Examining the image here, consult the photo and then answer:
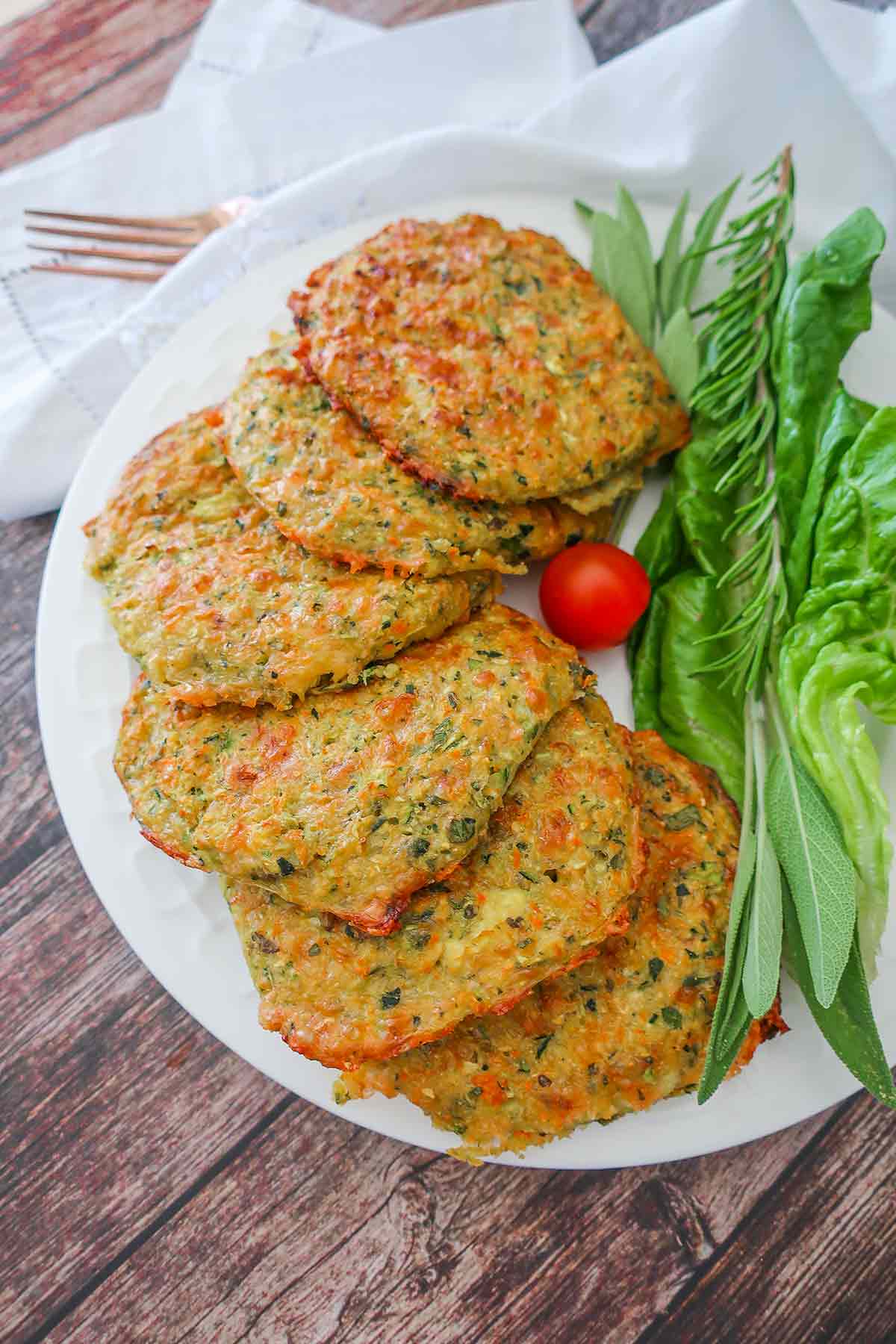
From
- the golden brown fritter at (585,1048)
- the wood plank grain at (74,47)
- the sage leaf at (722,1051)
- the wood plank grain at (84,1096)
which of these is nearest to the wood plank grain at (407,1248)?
the wood plank grain at (84,1096)

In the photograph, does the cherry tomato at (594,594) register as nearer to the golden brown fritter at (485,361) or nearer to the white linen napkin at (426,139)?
the golden brown fritter at (485,361)

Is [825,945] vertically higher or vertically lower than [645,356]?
lower

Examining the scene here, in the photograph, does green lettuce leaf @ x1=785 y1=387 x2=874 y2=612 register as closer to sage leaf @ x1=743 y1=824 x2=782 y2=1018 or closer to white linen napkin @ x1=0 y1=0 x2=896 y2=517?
sage leaf @ x1=743 y1=824 x2=782 y2=1018

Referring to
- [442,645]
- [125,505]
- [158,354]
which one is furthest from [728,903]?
[158,354]

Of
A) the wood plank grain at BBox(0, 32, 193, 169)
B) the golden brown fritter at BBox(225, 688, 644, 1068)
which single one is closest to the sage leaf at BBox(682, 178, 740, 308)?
the golden brown fritter at BBox(225, 688, 644, 1068)

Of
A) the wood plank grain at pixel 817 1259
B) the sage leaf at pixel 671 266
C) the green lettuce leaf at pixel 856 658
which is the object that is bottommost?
the wood plank grain at pixel 817 1259

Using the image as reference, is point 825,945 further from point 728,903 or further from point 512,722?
point 512,722
